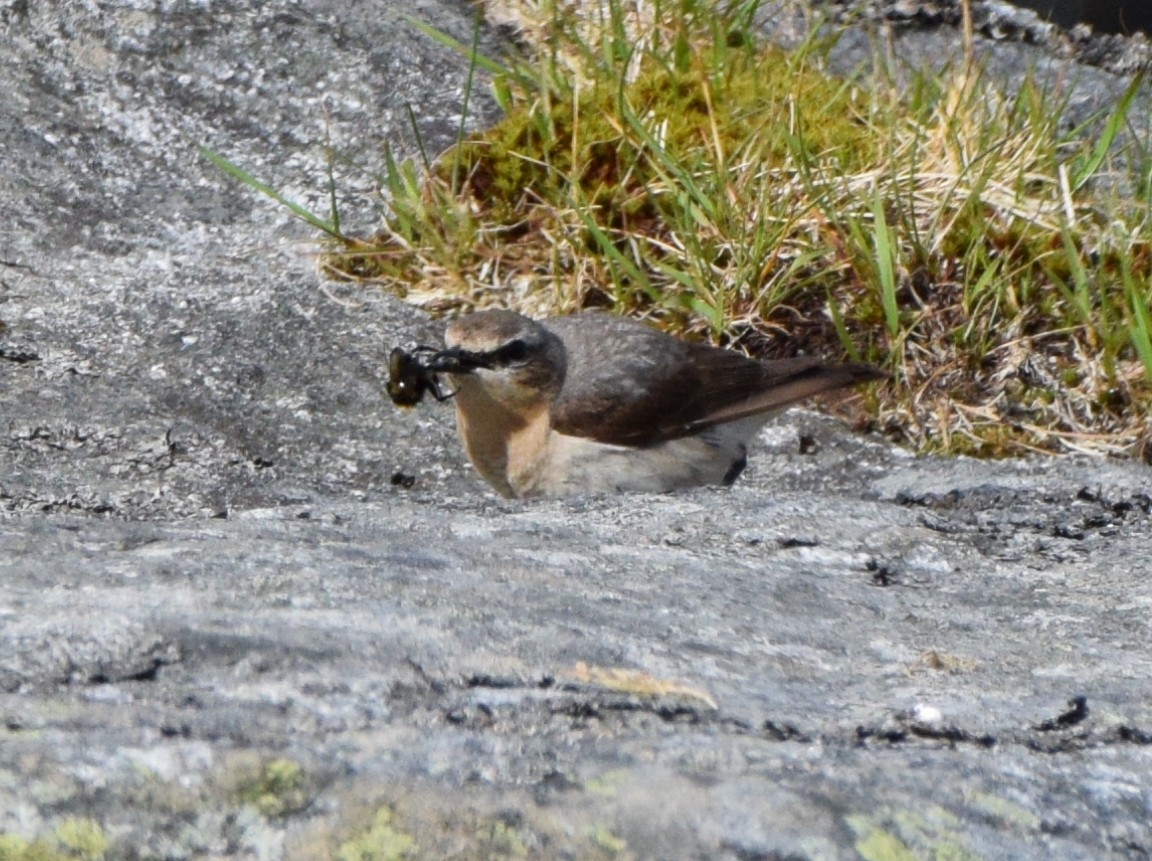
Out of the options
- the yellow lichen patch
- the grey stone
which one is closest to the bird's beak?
the grey stone

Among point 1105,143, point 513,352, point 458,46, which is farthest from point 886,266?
point 458,46

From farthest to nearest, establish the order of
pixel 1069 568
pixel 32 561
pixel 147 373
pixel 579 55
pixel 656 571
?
pixel 579 55, pixel 147 373, pixel 1069 568, pixel 656 571, pixel 32 561

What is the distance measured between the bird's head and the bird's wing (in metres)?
0.13

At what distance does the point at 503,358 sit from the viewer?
6.06 metres

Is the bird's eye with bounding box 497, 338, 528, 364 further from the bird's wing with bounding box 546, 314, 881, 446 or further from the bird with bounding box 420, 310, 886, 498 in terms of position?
the bird's wing with bounding box 546, 314, 881, 446

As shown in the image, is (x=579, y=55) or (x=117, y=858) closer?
(x=117, y=858)

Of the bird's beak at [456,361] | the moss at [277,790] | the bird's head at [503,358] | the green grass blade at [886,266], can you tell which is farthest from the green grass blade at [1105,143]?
the moss at [277,790]

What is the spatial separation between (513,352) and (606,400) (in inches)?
A: 19.8

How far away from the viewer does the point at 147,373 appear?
5.50 meters

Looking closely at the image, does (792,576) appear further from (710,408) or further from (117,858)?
(710,408)

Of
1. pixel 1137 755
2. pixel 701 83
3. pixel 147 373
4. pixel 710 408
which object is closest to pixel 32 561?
pixel 1137 755

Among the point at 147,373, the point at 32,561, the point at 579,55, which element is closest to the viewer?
the point at 32,561

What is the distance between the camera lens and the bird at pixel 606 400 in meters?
6.07

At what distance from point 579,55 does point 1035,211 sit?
2.40m
